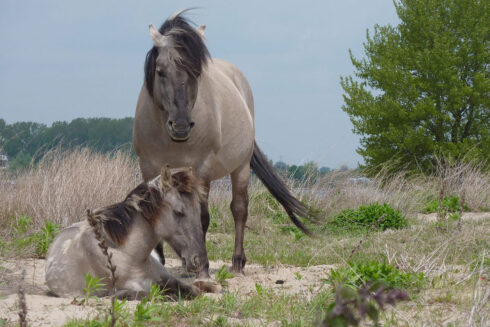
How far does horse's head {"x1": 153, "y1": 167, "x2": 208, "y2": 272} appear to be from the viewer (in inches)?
159

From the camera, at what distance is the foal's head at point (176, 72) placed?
464 centimetres

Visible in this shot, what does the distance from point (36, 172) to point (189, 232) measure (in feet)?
17.8

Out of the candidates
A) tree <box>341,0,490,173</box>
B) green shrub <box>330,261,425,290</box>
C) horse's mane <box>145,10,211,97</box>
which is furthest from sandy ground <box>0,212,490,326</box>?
tree <box>341,0,490,173</box>

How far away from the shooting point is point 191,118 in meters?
4.68

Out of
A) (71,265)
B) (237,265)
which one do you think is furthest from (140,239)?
(237,265)

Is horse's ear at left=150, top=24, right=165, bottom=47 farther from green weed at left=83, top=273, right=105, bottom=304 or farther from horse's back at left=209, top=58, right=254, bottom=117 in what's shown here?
green weed at left=83, top=273, right=105, bottom=304

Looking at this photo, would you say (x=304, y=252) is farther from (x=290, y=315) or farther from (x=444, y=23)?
(x=444, y=23)

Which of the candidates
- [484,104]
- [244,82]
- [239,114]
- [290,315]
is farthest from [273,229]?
[484,104]

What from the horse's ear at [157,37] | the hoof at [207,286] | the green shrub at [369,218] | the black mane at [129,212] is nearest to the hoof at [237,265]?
the hoof at [207,286]

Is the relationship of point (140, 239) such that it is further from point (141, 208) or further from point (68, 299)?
point (68, 299)

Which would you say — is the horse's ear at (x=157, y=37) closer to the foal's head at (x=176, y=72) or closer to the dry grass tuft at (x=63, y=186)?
the foal's head at (x=176, y=72)

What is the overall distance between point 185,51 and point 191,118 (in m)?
0.67

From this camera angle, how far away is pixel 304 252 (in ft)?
22.8

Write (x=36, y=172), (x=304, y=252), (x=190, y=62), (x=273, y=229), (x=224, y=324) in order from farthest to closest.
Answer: (x=273, y=229) → (x=36, y=172) → (x=304, y=252) → (x=190, y=62) → (x=224, y=324)
